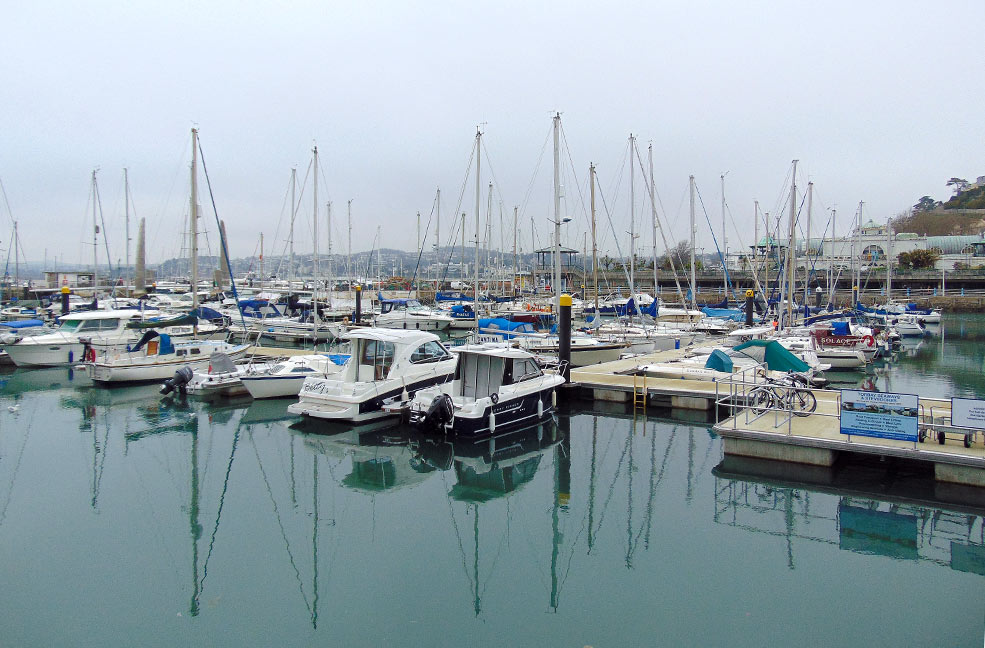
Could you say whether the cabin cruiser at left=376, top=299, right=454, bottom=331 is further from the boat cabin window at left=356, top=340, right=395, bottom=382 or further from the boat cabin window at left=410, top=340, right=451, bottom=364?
the boat cabin window at left=356, top=340, right=395, bottom=382

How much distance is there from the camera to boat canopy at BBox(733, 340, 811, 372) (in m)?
18.5

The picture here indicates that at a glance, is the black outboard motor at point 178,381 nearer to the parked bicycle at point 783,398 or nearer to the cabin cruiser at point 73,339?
the cabin cruiser at point 73,339

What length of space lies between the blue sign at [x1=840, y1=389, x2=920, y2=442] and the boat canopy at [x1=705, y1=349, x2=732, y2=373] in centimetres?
867

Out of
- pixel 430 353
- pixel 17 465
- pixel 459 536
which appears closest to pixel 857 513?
pixel 459 536

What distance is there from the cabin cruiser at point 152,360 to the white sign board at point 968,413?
24085 mm

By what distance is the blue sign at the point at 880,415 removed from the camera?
1253 centimetres

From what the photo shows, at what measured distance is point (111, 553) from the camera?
10281 millimetres

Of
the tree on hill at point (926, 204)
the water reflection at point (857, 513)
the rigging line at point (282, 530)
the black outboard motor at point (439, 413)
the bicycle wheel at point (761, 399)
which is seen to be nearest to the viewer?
the rigging line at point (282, 530)

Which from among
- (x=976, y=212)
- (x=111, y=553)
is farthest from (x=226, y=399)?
(x=976, y=212)

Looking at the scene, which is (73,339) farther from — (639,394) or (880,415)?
(880,415)

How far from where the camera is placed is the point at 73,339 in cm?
3017

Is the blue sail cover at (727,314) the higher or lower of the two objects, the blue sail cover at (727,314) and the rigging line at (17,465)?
the higher

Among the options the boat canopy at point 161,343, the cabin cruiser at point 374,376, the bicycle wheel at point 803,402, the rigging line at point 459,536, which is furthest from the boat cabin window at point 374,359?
the boat canopy at point 161,343

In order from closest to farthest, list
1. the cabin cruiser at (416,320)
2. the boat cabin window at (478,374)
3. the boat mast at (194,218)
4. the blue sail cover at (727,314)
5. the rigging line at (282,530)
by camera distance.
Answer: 1. the rigging line at (282,530)
2. the boat cabin window at (478,374)
3. the boat mast at (194,218)
4. the cabin cruiser at (416,320)
5. the blue sail cover at (727,314)
